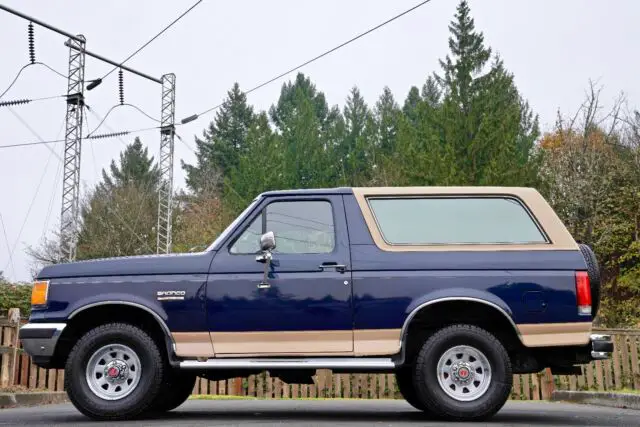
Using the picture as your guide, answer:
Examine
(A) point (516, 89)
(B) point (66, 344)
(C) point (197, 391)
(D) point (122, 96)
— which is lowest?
(C) point (197, 391)

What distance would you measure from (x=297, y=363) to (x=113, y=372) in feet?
5.56

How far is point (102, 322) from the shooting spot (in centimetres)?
827

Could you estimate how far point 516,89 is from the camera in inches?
2124

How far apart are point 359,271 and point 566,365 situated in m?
2.12

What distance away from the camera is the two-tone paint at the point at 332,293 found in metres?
7.75

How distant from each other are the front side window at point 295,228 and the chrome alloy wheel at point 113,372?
1.37 m

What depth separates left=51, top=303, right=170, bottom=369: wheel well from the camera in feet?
26.6

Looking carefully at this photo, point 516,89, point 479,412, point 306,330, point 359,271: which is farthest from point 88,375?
point 516,89

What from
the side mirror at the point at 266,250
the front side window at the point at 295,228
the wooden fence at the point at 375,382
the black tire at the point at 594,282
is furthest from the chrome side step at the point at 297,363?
the wooden fence at the point at 375,382

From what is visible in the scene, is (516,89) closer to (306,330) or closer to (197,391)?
(197,391)

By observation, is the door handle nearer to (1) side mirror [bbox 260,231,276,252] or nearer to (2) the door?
(2) the door

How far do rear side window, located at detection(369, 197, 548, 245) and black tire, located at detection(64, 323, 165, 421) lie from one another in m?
2.42

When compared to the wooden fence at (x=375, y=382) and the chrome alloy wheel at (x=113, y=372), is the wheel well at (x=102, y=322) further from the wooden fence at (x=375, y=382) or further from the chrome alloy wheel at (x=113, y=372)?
the wooden fence at (x=375, y=382)

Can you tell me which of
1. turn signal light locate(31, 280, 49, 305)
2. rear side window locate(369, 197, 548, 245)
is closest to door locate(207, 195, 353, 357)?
rear side window locate(369, 197, 548, 245)
